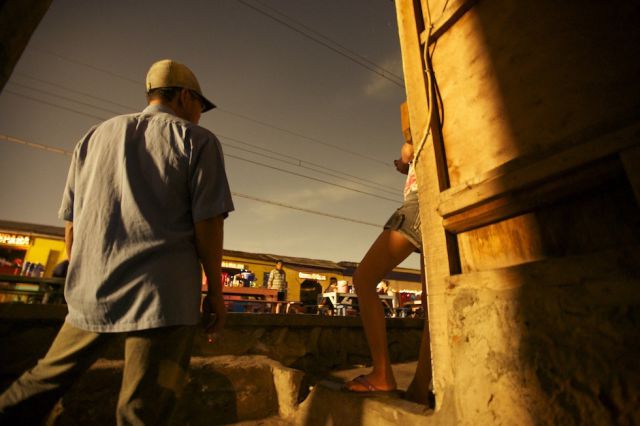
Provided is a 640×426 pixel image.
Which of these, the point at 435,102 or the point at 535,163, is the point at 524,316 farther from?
the point at 435,102

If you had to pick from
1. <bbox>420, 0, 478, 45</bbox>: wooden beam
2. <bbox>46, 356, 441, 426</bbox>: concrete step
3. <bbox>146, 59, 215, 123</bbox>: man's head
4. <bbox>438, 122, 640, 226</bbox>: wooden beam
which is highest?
<bbox>420, 0, 478, 45</bbox>: wooden beam

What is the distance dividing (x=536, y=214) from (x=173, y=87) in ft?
5.38

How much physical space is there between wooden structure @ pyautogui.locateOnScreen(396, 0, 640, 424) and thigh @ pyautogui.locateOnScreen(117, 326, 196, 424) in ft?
3.21

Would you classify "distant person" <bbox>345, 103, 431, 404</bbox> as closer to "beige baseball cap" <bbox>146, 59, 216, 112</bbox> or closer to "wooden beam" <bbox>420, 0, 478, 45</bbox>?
"wooden beam" <bbox>420, 0, 478, 45</bbox>

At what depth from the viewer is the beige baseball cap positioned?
1451 mm

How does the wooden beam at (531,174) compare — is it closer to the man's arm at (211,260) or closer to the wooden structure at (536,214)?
the wooden structure at (536,214)

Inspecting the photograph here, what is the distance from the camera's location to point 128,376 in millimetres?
987

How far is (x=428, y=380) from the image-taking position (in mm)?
1545

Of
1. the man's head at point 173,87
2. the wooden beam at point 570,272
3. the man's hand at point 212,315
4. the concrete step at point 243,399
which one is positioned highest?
the man's head at point 173,87

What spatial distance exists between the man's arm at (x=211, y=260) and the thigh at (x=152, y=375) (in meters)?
0.19

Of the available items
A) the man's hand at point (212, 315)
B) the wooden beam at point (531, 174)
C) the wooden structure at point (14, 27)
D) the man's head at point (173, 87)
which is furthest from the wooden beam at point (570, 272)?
the wooden structure at point (14, 27)

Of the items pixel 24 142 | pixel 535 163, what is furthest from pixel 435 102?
pixel 24 142

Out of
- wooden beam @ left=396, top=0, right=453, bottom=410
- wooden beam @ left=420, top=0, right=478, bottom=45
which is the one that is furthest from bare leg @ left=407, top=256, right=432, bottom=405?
wooden beam @ left=420, top=0, right=478, bottom=45

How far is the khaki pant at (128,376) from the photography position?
0.98 metres
